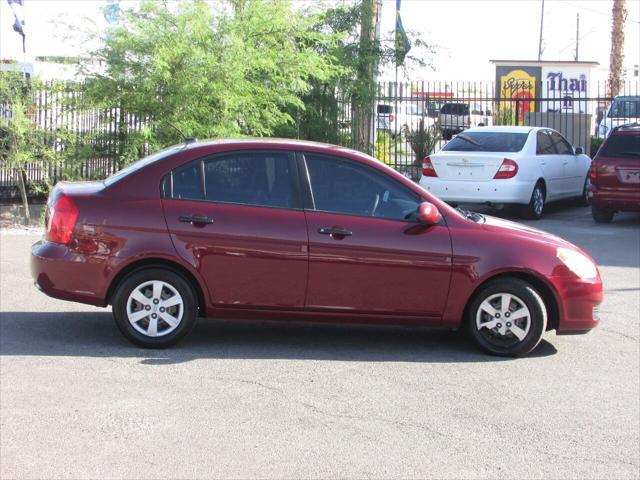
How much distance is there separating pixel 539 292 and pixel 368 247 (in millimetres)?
1446

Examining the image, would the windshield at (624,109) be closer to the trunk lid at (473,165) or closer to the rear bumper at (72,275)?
the trunk lid at (473,165)

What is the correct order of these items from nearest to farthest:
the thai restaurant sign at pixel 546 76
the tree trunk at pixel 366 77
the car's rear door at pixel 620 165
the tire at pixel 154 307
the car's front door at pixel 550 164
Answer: the tire at pixel 154 307, the car's rear door at pixel 620 165, the car's front door at pixel 550 164, the tree trunk at pixel 366 77, the thai restaurant sign at pixel 546 76

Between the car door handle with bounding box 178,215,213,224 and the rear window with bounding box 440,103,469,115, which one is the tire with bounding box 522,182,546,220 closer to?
the rear window with bounding box 440,103,469,115

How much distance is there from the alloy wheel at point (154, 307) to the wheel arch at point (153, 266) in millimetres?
141

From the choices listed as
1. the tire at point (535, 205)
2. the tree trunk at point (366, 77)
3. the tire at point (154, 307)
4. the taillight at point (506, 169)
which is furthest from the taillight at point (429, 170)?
the tire at point (154, 307)

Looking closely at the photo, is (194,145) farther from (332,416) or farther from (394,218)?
(332,416)

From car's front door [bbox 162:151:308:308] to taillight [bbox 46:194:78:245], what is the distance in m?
0.72

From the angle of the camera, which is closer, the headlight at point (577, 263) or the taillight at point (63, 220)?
the taillight at point (63, 220)

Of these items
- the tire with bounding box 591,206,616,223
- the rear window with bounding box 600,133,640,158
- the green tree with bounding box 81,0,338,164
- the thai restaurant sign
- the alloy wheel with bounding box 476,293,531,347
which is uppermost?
the thai restaurant sign

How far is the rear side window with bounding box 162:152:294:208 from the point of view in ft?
25.0

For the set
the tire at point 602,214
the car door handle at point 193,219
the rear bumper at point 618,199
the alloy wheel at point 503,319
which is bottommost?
the alloy wheel at point 503,319

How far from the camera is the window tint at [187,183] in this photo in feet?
25.0

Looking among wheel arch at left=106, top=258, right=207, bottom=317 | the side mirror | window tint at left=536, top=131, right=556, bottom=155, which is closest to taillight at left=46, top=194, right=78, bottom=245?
wheel arch at left=106, top=258, right=207, bottom=317

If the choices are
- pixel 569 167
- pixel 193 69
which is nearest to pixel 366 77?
pixel 569 167
